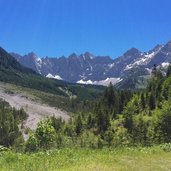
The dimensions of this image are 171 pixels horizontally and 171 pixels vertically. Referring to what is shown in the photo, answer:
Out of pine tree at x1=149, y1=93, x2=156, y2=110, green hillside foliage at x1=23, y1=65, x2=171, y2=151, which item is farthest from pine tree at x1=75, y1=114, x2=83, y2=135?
pine tree at x1=149, y1=93, x2=156, y2=110

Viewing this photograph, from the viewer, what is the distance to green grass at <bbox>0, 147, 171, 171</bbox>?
88.9ft

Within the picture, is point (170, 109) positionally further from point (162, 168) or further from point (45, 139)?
point (162, 168)

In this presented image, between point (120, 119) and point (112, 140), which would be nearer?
point (112, 140)

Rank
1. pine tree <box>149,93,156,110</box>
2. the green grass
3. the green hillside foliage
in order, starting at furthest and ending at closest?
pine tree <box>149,93,156,110</box>
the green hillside foliage
the green grass

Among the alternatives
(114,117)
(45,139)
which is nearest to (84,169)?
(45,139)

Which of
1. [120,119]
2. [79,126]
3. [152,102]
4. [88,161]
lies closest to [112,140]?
[120,119]

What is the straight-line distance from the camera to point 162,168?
91.9 feet

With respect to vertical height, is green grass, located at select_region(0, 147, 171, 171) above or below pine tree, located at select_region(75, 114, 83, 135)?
below

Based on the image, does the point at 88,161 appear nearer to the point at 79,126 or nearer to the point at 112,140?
the point at 112,140

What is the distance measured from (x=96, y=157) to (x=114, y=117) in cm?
Answer: 14526

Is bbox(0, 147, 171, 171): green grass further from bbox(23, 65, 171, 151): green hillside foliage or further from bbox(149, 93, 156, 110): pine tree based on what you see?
bbox(149, 93, 156, 110): pine tree

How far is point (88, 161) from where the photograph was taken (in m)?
28.9

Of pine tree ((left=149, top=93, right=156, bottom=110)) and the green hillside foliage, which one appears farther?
pine tree ((left=149, top=93, right=156, bottom=110))

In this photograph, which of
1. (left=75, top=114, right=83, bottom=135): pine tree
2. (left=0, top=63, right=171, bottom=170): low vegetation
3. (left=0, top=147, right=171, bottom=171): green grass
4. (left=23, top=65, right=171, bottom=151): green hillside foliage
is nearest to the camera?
(left=0, top=147, right=171, bottom=171): green grass
